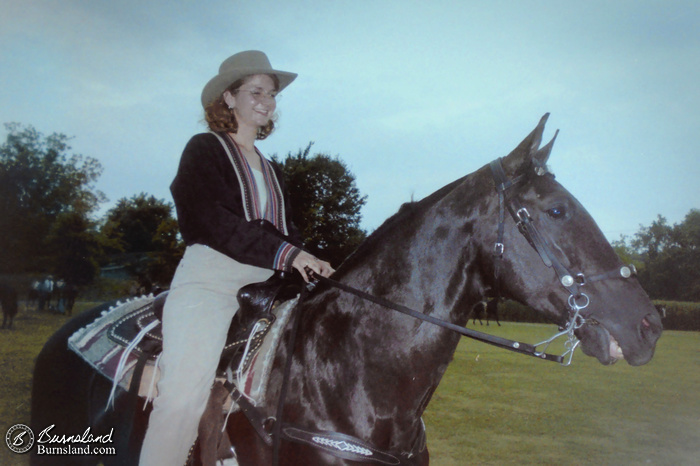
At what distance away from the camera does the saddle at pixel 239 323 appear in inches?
84.7

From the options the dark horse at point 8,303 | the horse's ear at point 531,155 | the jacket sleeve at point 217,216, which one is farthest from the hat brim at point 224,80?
the dark horse at point 8,303

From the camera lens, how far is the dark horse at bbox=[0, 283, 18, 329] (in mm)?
10359

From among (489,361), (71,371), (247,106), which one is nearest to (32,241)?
(71,371)

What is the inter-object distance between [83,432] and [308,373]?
1696mm

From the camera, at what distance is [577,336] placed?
1879 millimetres

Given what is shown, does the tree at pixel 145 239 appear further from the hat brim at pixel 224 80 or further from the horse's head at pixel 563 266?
the horse's head at pixel 563 266

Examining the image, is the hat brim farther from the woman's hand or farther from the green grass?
the green grass

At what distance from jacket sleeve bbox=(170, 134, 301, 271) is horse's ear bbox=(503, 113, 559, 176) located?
1.07m

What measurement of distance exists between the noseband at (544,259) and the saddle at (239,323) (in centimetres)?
108

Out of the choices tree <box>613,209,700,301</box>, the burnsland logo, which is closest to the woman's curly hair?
the burnsland logo

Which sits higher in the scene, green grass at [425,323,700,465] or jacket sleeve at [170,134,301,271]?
jacket sleeve at [170,134,301,271]

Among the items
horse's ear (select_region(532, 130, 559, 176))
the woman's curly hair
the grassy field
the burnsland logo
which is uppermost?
the woman's curly hair

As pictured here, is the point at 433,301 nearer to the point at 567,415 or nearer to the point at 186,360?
the point at 186,360

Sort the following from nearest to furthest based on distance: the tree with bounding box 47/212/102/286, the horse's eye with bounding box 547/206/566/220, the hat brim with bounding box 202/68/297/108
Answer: the horse's eye with bounding box 547/206/566/220 → the hat brim with bounding box 202/68/297/108 → the tree with bounding box 47/212/102/286
